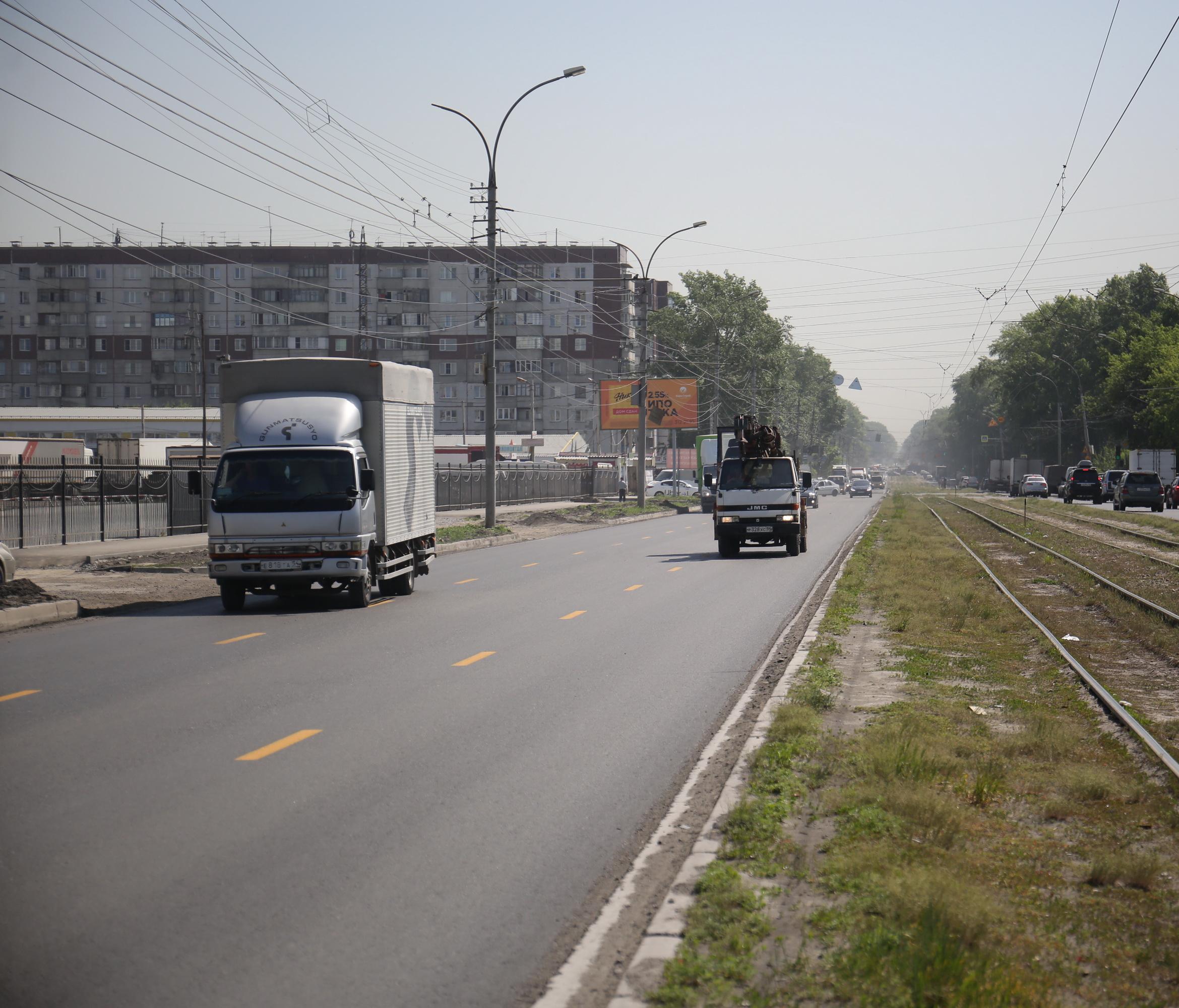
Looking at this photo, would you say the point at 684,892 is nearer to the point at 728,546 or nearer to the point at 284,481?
the point at 284,481

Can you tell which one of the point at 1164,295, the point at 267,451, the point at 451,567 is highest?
the point at 1164,295

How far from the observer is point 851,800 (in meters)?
7.10

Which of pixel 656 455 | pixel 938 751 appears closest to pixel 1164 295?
pixel 656 455

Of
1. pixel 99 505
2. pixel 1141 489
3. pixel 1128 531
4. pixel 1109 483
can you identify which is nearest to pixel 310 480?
pixel 99 505

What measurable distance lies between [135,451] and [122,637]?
181ft

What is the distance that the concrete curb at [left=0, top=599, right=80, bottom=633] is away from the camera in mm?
16922

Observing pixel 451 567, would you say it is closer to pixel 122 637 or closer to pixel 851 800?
pixel 122 637

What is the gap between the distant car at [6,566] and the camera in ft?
65.0

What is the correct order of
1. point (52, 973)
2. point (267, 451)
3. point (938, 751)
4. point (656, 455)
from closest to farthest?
point (52, 973), point (938, 751), point (267, 451), point (656, 455)

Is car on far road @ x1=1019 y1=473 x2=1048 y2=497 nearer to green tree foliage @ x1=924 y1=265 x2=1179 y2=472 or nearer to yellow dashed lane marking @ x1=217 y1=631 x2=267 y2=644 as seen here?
green tree foliage @ x1=924 y1=265 x2=1179 y2=472

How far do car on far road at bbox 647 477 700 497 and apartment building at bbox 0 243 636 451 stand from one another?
31096 mm

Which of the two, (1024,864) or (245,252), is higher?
(245,252)

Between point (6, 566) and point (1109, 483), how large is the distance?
70877 mm

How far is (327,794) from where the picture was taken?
24.9 feet
